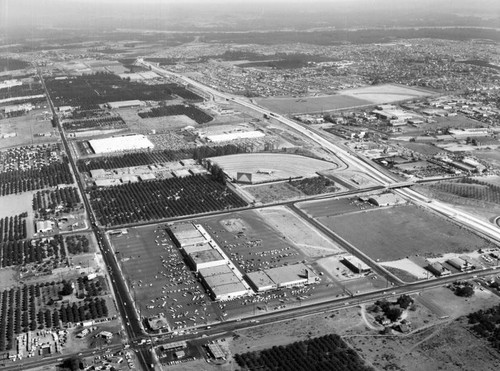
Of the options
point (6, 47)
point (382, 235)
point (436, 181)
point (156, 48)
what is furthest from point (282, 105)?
point (6, 47)

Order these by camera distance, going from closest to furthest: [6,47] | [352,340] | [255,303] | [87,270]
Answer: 1. [352,340]
2. [255,303]
3. [87,270]
4. [6,47]

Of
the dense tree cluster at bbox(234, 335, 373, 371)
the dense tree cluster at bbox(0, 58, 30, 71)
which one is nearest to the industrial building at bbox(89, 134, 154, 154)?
the dense tree cluster at bbox(234, 335, 373, 371)

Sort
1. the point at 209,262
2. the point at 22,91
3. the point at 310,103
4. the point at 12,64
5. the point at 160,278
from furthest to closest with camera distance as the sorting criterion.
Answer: the point at 12,64 < the point at 22,91 < the point at 310,103 < the point at 209,262 < the point at 160,278

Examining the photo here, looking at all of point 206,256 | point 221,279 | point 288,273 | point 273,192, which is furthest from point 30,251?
point 273,192

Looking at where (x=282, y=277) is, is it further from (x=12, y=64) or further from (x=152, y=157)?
(x=12, y=64)

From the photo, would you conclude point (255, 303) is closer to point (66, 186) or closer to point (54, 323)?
point (54, 323)

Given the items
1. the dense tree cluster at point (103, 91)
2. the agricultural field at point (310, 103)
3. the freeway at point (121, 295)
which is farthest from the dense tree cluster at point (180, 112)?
the freeway at point (121, 295)
